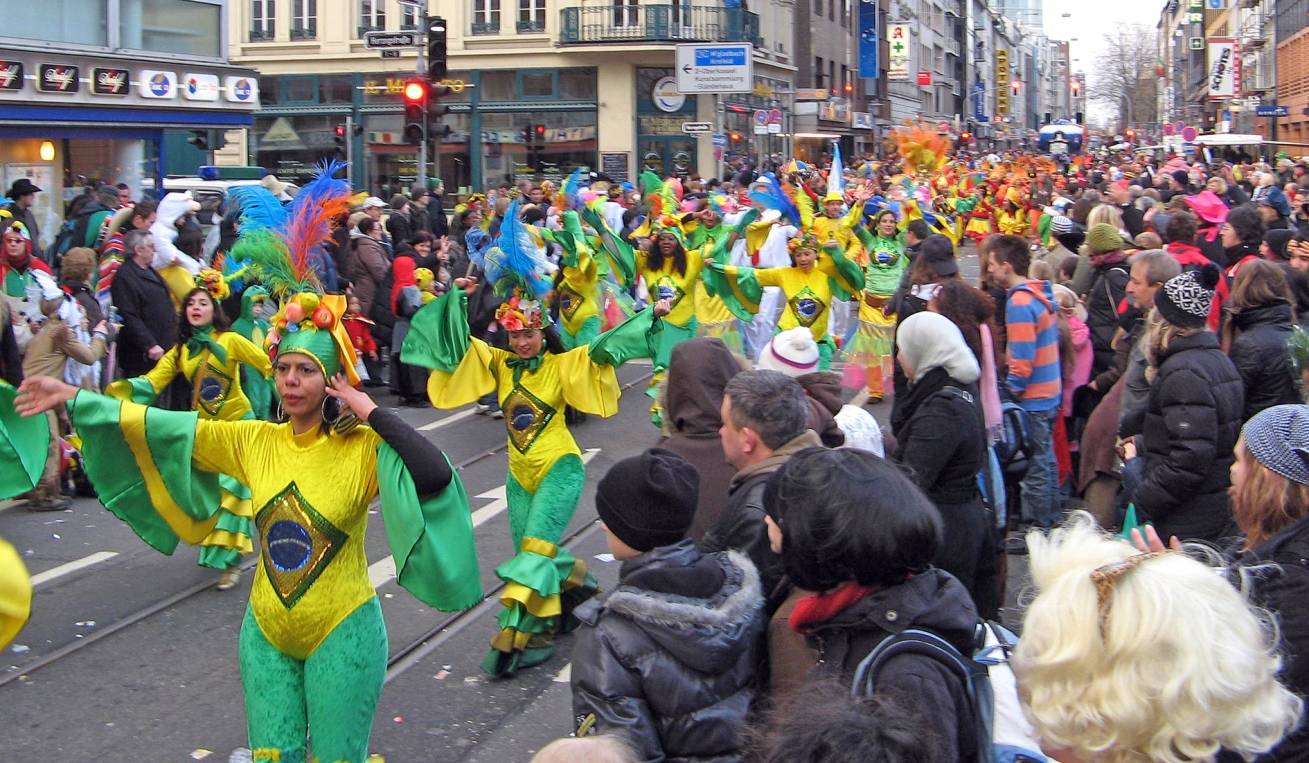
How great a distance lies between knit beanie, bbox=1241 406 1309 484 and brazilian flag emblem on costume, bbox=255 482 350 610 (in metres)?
2.54

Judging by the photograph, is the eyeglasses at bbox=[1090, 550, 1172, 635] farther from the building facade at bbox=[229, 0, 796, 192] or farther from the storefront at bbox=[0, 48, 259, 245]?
the building facade at bbox=[229, 0, 796, 192]

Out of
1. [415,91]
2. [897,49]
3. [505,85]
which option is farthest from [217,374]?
[897,49]

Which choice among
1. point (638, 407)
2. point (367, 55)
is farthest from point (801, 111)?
Answer: point (638, 407)

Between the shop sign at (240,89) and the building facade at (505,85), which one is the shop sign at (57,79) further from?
the building facade at (505,85)

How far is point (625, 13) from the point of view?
40.6 metres

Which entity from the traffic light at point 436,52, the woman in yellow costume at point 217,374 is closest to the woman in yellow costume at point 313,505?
the woman in yellow costume at point 217,374

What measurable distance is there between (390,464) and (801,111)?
51.3m

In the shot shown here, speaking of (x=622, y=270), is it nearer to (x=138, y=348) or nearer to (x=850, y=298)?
(x=850, y=298)

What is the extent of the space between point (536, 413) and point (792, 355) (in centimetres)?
154

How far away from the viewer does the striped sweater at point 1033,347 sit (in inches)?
294

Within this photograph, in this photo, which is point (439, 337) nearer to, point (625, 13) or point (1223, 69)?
point (625, 13)

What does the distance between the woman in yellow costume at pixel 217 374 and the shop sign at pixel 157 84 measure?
1453 centimetres

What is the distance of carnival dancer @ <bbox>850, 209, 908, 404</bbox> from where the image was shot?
12.8 meters

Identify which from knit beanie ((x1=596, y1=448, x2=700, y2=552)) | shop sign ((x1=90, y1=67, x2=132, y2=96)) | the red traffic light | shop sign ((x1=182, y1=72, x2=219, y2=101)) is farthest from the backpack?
shop sign ((x1=182, y1=72, x2=219, y2=101))
